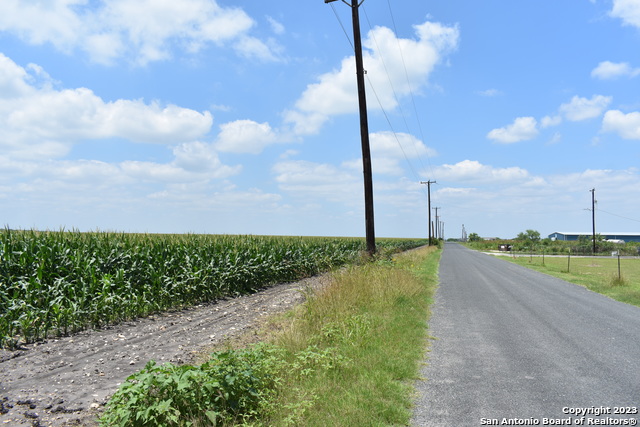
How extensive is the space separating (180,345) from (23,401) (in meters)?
2.54

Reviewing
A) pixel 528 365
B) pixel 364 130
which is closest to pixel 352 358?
pixel 528 365

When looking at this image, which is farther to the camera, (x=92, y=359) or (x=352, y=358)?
(x=92, y=359)

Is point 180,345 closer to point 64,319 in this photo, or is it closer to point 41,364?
point 41,364

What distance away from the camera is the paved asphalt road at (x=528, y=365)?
13.7ft

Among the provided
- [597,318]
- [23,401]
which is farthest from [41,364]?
[597,318]

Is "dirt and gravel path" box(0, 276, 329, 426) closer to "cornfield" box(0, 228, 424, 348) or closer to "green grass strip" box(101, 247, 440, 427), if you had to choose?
"cornfield" box(0, 228, 424, 348)

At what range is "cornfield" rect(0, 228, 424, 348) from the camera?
320 inches

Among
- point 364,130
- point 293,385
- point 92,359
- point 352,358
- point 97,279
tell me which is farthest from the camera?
point 364,130

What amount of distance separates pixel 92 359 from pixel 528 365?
6714mm

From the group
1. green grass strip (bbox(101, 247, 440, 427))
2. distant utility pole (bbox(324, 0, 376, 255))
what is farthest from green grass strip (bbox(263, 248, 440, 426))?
distant utility pole (bbox(324, 0, 376, 255))

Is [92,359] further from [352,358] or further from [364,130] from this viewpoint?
[364,130]

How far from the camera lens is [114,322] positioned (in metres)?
8.97

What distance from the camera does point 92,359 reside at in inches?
253

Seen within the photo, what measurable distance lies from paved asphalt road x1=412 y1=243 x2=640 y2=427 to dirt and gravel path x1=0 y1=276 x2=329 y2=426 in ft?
12.4
